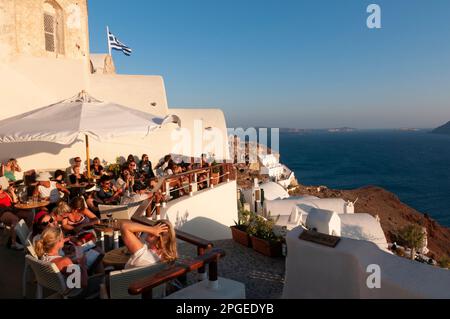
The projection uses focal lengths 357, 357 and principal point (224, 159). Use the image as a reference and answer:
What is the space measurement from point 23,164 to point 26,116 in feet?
16.7

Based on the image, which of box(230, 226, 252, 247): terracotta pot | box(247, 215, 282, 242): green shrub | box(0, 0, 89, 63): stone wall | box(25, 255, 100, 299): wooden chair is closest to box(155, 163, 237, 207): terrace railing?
box(230, 226, 252, 247): terracotta pot

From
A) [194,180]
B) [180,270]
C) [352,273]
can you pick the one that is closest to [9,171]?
[194,180]

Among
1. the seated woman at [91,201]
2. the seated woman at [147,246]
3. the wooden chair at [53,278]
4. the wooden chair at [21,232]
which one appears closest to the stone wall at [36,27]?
the seated woman at [91,201]

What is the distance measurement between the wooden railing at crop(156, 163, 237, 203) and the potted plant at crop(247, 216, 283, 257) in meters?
2.01

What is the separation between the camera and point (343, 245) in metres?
3.91

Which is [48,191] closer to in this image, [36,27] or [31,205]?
[31,205]

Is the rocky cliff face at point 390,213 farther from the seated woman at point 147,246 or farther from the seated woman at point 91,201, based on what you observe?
the seated woman at point 147,246

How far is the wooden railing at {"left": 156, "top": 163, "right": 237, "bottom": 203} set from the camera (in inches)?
323

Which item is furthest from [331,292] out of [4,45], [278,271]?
[4,45]

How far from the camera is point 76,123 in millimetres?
6395

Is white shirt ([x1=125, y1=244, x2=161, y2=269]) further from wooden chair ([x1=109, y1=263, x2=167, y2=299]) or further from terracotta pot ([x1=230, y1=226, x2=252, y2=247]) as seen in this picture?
terracotta pot ([x1=230, y1=226, x2=252, y2=247])

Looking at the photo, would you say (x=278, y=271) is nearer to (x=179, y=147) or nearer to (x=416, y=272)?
(x=416, y=272)

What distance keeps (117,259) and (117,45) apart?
2068 cm

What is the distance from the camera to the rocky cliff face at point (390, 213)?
31100 millimetres
